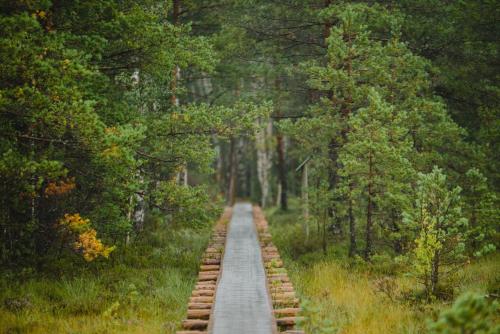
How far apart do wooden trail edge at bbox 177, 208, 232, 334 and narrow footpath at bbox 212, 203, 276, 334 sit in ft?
0.46

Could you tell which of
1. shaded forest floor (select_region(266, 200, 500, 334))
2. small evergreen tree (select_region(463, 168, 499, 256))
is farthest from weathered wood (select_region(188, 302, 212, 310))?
small evergreen tree (select_region(463, 168, 499, 256))

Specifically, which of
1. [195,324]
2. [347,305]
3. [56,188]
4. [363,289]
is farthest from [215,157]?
[195,324]

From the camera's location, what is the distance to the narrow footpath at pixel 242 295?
21.3 ft

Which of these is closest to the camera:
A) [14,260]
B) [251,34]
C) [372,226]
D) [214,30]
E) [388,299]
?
[388,299]

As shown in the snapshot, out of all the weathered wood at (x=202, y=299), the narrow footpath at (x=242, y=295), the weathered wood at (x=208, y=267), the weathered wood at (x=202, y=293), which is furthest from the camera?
the weathered wood at (x=208, y=267)

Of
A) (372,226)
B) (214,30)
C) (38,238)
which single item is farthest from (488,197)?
(214,30)

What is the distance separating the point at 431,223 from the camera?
301 inches

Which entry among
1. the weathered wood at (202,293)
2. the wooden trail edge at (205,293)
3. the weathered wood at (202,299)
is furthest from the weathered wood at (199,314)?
the weathered wood at (202,293)

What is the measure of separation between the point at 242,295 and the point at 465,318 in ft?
13.6

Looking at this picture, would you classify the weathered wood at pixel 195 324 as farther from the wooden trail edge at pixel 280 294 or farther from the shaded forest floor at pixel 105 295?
the wooden trail edge at pixel 280 294

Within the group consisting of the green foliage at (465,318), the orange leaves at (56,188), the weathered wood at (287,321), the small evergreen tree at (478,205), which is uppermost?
the orange leaves at (56,188)

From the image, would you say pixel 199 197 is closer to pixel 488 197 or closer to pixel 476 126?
pixel 488 197

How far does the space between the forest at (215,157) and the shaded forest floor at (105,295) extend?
49 mm

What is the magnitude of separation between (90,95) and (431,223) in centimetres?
692
